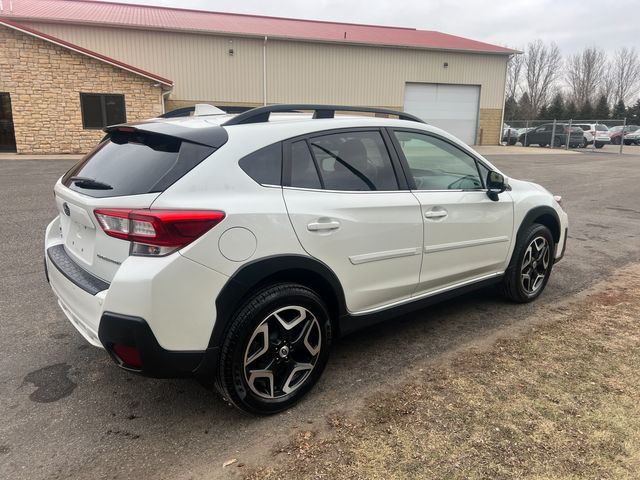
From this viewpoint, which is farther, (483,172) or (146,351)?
(483,172)

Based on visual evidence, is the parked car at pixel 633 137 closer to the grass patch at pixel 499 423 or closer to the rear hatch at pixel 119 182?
the grass patch at pixel 499 423

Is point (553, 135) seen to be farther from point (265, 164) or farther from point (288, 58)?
point (265, 164)

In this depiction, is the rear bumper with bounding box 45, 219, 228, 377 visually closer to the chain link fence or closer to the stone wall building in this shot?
the stone wall building

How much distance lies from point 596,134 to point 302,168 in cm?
3635

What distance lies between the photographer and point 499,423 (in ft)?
9.22

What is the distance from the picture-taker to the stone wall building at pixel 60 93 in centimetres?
1870

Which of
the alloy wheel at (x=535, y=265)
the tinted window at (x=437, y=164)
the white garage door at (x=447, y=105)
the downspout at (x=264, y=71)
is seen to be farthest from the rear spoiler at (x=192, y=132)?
the white garage door at (x=447, y=105)

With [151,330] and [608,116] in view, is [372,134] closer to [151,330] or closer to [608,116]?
[151,330]

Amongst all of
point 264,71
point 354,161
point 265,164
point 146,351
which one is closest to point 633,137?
point 264,71

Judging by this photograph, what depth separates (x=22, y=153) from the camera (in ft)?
64.6

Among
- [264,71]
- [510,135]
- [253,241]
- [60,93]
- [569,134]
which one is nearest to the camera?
[253,241]

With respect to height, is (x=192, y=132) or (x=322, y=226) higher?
(x=192, y=132)

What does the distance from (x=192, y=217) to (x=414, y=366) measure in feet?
6.22

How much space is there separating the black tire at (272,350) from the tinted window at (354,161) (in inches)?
28.9
